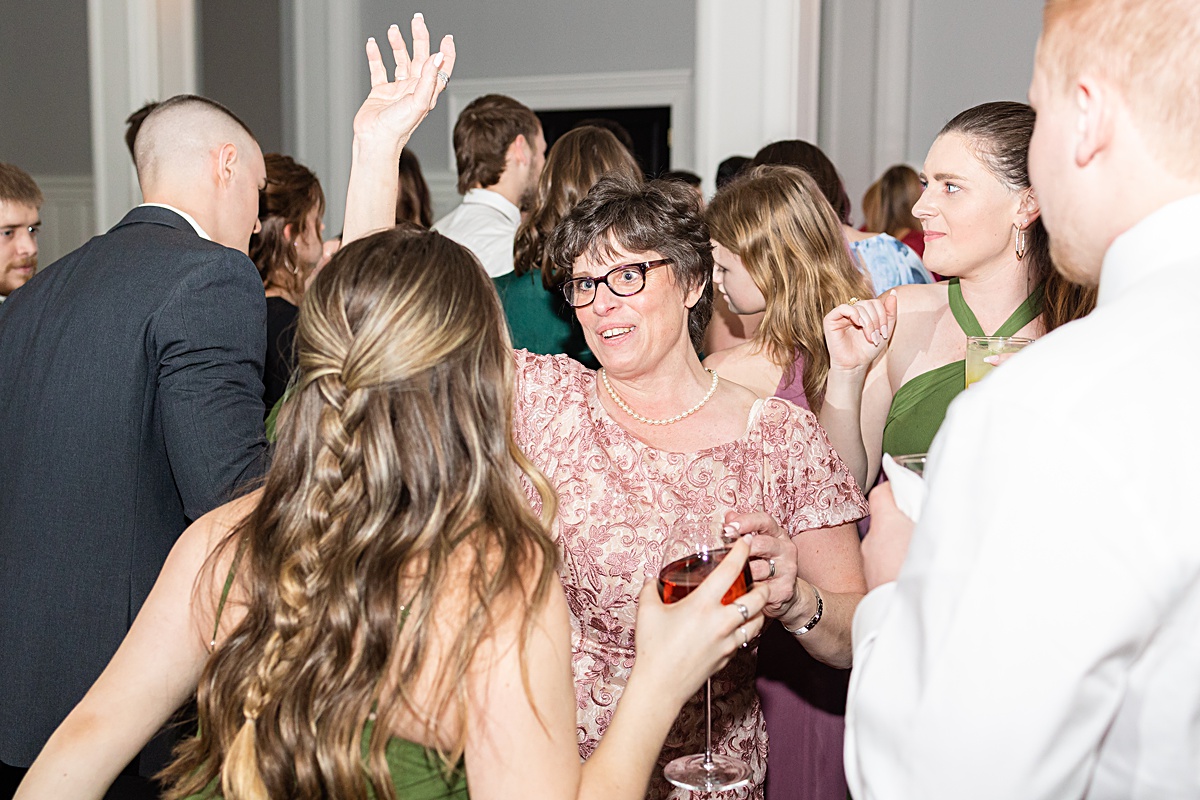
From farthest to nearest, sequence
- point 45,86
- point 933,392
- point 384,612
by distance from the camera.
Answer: point 45,86
point 933,392
point 384,612

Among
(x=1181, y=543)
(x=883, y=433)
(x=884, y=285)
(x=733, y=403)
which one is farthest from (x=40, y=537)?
(x=884, y=285)

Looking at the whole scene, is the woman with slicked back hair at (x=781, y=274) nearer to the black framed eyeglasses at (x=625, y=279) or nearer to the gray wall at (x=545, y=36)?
the black framed eyeglasses at (x=625, y=279)

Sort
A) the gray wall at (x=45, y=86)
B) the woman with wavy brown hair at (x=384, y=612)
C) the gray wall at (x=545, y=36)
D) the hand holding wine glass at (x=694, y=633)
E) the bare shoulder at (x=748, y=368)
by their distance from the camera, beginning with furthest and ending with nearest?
the gray wall at (x=545, y=36)
the gray wall at (x=45, y=86)
the bare shoulder at (x=748, y=368)
the hand holding wine glass at (x=694, y=633)
the woman with wavy brown hair at (x=384, y=612)

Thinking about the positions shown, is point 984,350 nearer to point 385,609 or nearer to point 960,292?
point 960,292

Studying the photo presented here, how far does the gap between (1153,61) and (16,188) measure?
311cm

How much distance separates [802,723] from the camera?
2121 millimetres

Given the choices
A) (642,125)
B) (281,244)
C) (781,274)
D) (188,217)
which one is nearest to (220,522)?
(188,217)

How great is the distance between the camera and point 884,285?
3.86m

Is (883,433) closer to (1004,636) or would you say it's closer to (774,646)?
(774,646)

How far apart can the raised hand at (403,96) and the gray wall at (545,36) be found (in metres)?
6.15

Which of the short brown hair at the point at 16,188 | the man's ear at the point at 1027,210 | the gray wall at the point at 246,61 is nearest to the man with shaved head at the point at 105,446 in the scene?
the short brown hair at the point at 16,188

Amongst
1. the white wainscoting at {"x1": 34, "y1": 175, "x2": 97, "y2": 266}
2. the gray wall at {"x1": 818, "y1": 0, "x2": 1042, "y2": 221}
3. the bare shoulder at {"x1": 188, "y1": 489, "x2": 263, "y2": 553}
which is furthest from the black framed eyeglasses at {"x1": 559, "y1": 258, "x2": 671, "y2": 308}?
the white wainscoting at {"x1": 34, "y1": 175, "x2": 97, "y2": 266}

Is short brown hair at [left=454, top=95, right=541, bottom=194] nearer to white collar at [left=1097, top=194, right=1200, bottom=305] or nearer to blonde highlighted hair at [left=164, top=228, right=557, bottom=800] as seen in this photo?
blonde highlighted hair at [left=164, top=228, right=557, bottom=800]

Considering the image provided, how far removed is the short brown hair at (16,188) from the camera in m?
3.18
